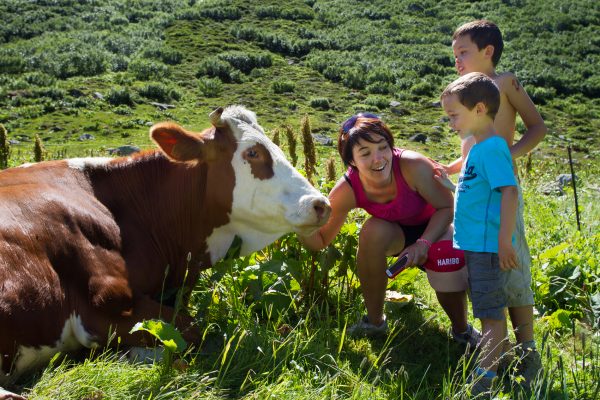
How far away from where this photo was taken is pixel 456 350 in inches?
176

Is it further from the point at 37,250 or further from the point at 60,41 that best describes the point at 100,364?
the point at 60,41

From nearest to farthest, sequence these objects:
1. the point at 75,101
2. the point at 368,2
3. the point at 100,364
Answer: the point at 100,364, the point at 75,101, the point at 368,2

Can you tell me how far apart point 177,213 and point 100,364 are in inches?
52.8

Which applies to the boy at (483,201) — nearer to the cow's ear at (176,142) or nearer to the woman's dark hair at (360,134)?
the woman's dark hair at (360,134)

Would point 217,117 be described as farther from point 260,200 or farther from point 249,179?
point 260,200

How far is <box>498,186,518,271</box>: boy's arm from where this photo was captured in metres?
3.66

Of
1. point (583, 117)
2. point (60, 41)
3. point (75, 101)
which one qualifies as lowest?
point (583, 117)

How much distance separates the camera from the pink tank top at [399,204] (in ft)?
14.9

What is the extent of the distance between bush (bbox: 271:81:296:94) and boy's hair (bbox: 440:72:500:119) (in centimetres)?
3363

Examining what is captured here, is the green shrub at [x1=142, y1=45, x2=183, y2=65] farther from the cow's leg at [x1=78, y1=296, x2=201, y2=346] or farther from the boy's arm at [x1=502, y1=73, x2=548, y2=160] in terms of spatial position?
the cow's leg at [x1=78, y1=296, x2=201, y2=346]

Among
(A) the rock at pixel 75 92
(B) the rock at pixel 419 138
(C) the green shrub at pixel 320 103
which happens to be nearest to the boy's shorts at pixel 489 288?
(B) the rock at pixel 419 138

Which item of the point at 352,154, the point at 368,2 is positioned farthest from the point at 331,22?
the point at 352,154

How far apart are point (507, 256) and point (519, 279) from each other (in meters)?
0.28

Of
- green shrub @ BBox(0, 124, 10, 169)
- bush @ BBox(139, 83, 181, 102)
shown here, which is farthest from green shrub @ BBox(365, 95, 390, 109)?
green shrub @ BBox(0, 124, 10, 169)
